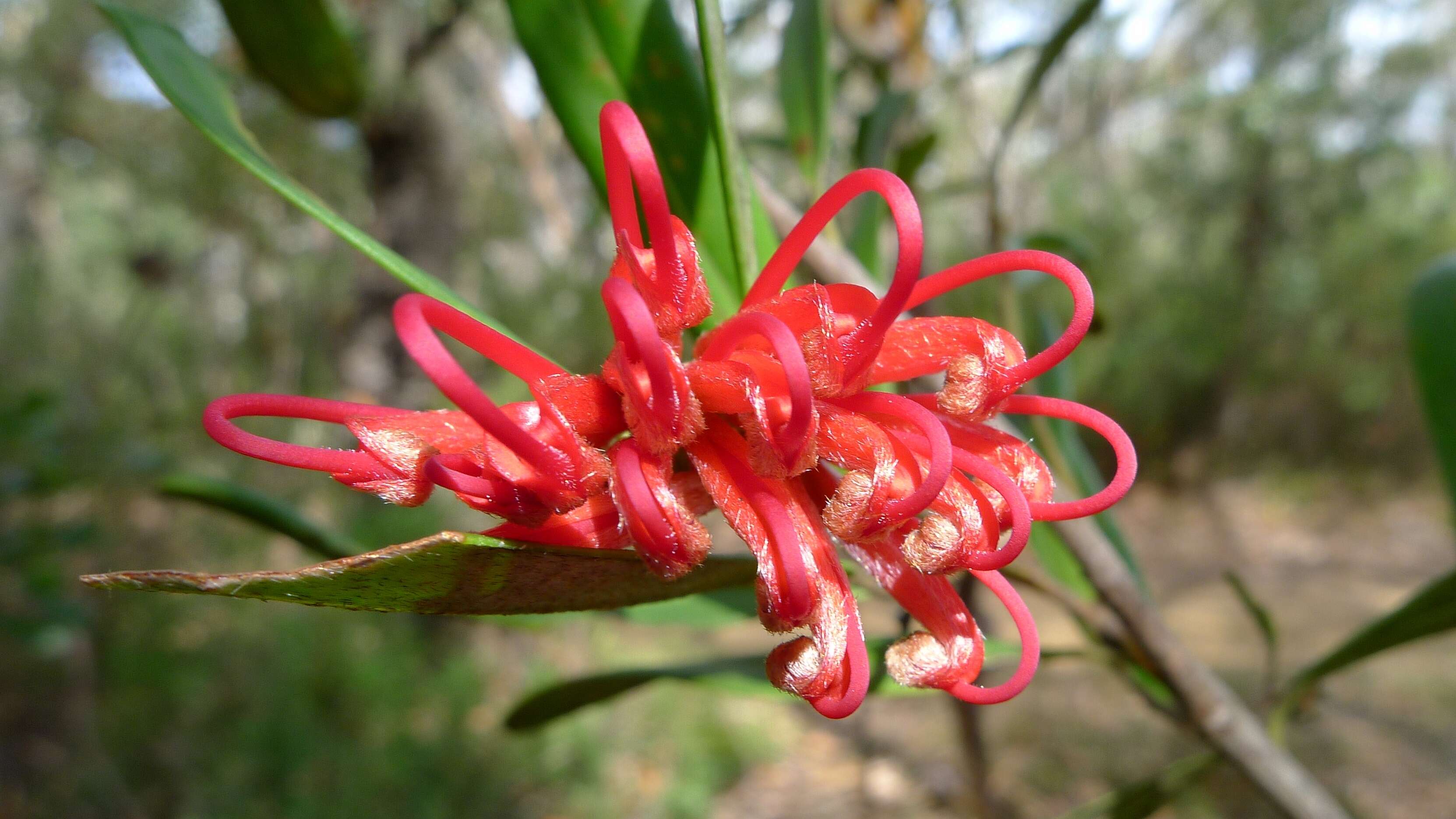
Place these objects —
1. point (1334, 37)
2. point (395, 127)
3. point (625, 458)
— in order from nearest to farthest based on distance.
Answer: point (625, 458), point (395, 127), point (1334, 37)

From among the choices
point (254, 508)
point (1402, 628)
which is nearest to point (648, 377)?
point (254, 508)

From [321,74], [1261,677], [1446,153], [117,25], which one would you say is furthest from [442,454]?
[1446,153]

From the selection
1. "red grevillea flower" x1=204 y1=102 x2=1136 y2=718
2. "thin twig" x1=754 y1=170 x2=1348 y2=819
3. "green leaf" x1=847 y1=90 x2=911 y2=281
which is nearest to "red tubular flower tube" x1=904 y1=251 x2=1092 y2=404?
"red grevillea flower" x1=204 y1=102 x2=1136 y2=718

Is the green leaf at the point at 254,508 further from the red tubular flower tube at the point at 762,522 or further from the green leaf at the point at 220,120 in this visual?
the red tubular flower tube at the point at 762,522

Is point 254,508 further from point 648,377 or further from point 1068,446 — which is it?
point 1068,446

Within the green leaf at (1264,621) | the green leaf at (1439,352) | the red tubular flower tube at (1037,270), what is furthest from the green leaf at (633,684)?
the green leaf at (1439,352)

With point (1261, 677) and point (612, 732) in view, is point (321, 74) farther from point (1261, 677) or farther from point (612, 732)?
point (1261, 677)
